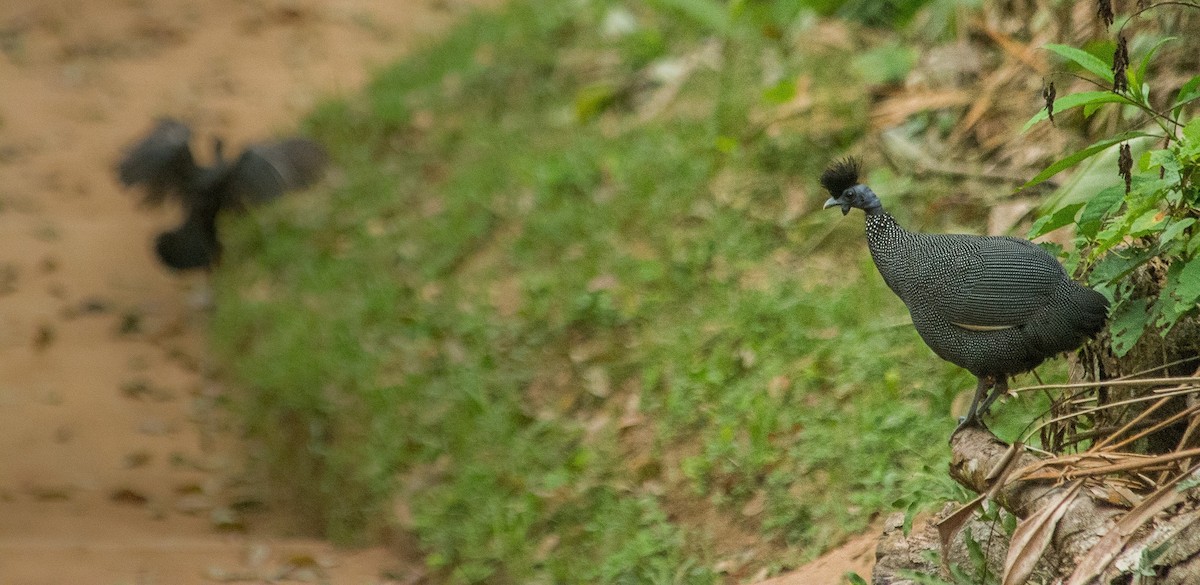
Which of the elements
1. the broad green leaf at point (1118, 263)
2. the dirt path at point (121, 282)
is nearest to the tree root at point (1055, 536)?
the broad green leaf at point (1118, 263)

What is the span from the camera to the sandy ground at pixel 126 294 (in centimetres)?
456

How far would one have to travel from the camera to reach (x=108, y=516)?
16.4 feet

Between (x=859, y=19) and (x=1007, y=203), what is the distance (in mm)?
1332

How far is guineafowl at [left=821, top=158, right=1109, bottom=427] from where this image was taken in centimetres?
267

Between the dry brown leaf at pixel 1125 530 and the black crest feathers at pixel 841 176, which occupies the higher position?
the black crest feathers at pixel 841 176

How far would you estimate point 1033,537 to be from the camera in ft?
8.02

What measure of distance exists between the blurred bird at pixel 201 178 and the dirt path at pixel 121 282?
37 centimetres

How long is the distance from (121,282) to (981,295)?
536 centimetres

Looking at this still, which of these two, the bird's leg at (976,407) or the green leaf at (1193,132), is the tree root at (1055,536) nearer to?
the bird's leg at (976,407)

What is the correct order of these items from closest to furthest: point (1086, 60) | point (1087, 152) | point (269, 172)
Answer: point (1087, 152) → point (1086, 60) → point (269, 172)

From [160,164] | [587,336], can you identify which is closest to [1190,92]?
[587,336]

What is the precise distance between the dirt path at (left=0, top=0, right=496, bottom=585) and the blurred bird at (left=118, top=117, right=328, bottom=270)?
1.22 ft

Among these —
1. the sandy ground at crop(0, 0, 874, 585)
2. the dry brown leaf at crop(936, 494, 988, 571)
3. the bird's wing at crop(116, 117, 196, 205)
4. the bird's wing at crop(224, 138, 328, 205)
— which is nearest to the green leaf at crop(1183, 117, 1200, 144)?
the dry brown leaf at crop(936, 494, 988, 571)

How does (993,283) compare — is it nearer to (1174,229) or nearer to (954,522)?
(1174,229)
